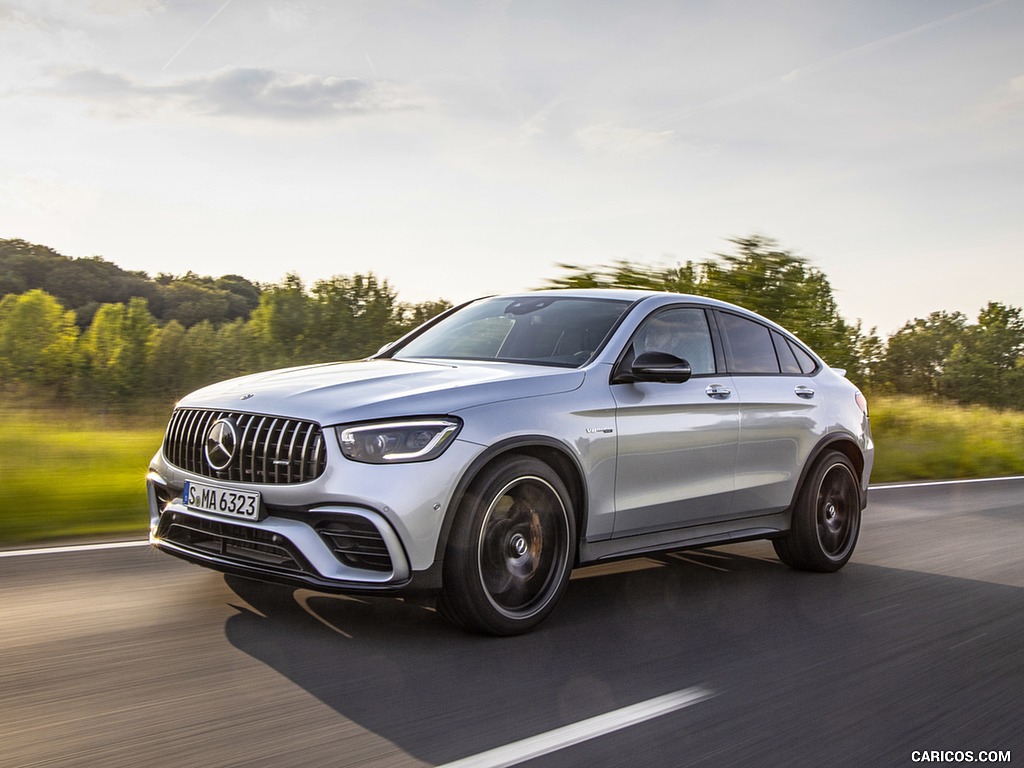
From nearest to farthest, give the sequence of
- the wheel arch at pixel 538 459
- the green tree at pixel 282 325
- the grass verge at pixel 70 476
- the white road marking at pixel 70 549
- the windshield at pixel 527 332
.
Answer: the wheel arch at pixel 538 459, the windshield at pixel 527 332, the white road marking at pixel 70 549, the grass verge at pixel 70 476, the green tree at pixel 282 325

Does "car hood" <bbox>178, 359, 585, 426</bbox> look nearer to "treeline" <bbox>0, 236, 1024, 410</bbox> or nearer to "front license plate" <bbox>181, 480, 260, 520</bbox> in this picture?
"front license plate" <bbox>181, 480, 260, 520</bbox>

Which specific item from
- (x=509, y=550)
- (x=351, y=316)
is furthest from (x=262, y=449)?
(x=351, y=316)

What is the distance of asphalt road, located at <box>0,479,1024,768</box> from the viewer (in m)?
3.34

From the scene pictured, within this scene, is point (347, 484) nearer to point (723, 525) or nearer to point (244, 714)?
point (244, 714)

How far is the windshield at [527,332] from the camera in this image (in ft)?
17.8

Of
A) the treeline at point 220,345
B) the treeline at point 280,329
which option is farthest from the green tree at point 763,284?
the treeline at point 220,345

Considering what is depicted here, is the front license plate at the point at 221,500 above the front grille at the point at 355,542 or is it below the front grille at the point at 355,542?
above

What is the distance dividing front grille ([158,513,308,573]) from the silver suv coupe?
1cm

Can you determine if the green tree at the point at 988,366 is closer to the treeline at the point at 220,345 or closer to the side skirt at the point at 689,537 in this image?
the treeline at the point at 220,345

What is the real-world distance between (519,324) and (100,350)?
14.1 meters

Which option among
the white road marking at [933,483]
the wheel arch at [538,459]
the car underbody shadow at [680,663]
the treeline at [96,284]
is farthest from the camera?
the treeline at [96,284]

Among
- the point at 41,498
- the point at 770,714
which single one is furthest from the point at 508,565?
the point at 41,498

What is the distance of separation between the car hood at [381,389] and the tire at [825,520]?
7.35 ft

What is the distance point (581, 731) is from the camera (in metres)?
3.50
